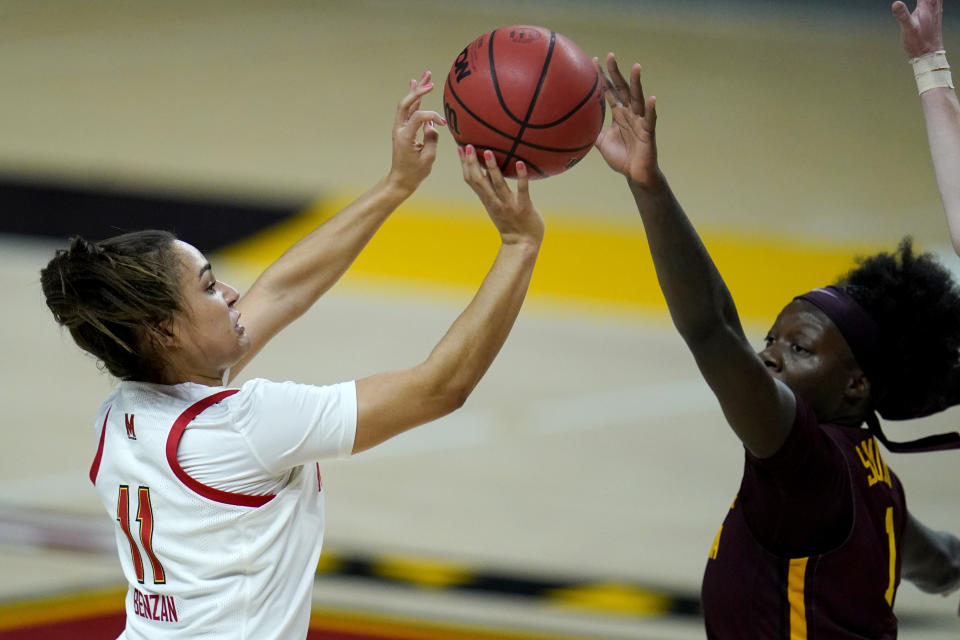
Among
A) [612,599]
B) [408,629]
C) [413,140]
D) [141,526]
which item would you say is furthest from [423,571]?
[141,526]

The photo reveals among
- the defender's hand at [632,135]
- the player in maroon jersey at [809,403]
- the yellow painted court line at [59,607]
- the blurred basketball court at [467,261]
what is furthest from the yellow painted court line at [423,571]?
the defender's hand at [632,135]

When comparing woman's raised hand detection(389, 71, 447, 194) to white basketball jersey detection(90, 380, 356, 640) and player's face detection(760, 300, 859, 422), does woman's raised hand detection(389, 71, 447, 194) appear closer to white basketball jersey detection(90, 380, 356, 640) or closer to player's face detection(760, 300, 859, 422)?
white basketball jersey detection(90, 380, 356, 640)

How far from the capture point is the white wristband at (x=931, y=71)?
3.15m

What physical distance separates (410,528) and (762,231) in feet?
15.1

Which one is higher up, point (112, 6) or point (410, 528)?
point (112, 6)

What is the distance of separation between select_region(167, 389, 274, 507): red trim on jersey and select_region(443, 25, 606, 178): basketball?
0.91 metres

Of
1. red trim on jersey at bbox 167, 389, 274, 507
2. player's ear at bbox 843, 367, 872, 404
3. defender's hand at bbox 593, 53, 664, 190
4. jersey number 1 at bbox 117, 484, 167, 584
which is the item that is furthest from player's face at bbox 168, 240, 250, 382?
player's ear at bbox 843, 367, 872, 404

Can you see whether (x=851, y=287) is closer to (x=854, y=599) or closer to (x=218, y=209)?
(x=854, y=599)

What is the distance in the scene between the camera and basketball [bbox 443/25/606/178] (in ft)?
10.3

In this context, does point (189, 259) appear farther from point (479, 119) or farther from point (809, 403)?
point (809, 403)

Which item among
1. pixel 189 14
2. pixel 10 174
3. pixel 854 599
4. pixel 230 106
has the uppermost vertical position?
pixel 189 14

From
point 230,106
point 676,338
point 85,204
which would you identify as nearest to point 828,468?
point 676,338

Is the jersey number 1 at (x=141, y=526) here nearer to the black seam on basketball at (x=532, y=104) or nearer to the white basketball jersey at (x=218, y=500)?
the white basketball jersey at (x=218, y=500)

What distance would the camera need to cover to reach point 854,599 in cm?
285
